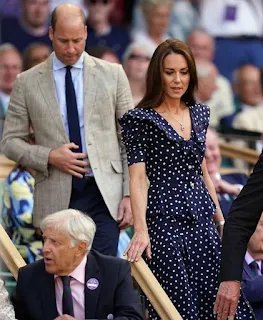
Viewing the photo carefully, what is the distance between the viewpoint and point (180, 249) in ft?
21.4

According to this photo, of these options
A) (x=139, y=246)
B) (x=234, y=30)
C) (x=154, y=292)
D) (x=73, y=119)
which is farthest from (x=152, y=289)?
(x=234, y=30)

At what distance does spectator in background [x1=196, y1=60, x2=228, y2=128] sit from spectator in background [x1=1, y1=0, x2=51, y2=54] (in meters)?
1.43

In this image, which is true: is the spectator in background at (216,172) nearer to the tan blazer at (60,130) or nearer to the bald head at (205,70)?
the tan blazer at (60,130)

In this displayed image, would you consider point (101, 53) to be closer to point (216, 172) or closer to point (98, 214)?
point (216, 172)

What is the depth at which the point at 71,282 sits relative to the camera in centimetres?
623

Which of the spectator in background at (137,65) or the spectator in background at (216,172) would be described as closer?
the spectator in background at (216,172)

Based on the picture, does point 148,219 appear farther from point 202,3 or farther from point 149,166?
point 202,3

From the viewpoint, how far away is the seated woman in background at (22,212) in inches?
322

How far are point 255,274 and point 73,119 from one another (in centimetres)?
144

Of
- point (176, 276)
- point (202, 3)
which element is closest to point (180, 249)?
point (176, 276)

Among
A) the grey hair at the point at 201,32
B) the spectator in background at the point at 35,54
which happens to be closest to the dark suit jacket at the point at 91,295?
the spectator in background at the point at 35,54

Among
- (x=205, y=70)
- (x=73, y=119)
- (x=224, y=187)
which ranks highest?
(x=73, y=119)

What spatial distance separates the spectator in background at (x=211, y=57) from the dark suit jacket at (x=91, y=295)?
5.34 metres

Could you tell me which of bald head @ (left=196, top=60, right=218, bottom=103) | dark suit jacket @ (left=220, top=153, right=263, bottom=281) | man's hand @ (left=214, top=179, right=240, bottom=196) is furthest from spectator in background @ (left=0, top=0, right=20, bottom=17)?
dark suit jacket @ (left=220, top=153, right=263, bottom=281)
